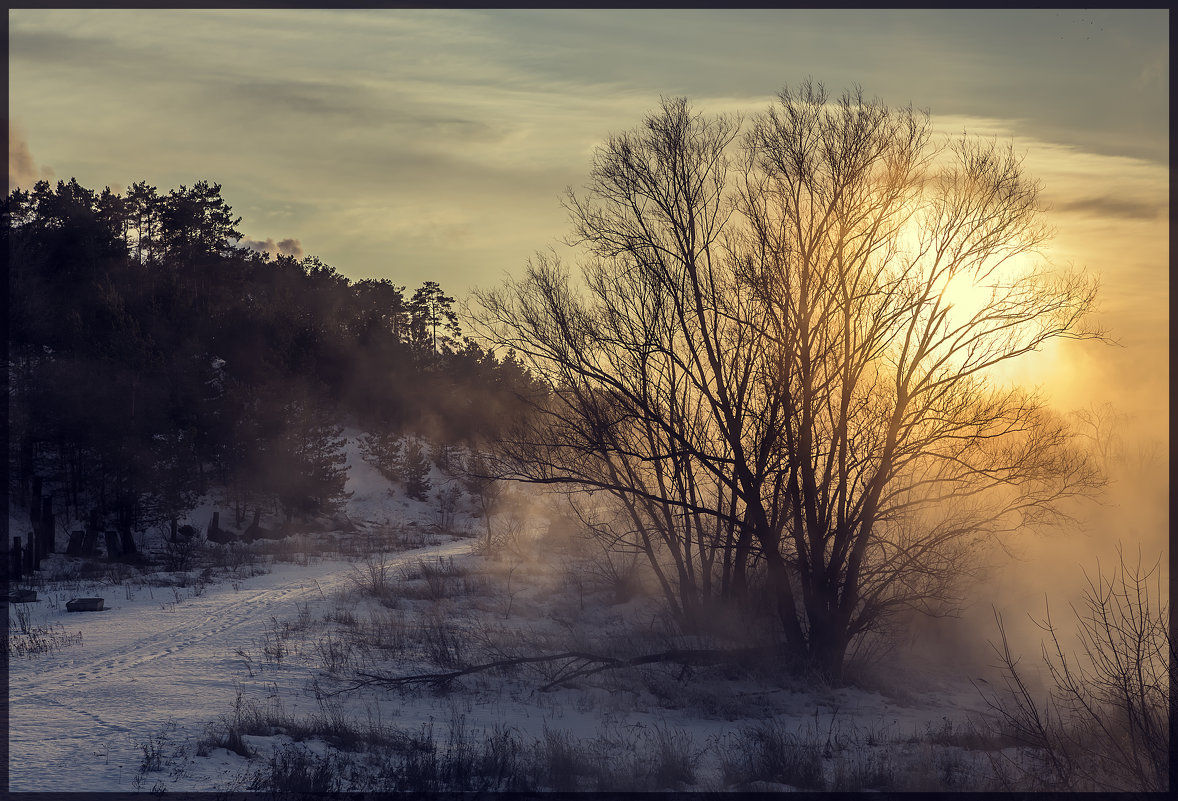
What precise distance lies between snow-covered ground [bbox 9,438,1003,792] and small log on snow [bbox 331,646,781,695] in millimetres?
238

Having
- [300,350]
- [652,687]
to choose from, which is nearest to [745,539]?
[652,687]

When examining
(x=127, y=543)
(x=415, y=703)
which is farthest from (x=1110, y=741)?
(x=127, y=543)

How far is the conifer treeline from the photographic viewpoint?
38812 mm

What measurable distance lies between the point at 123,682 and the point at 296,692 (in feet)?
7.92

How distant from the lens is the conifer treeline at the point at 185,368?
38.8 metres

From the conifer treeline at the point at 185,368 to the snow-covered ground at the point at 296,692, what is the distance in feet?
23.1

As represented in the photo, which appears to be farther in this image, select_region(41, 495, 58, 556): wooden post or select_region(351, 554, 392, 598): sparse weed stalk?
select_region(41, 495, 58, 556): wooden post

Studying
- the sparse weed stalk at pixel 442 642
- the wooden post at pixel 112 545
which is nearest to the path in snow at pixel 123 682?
the sparse weed stalk at pixel 442 642

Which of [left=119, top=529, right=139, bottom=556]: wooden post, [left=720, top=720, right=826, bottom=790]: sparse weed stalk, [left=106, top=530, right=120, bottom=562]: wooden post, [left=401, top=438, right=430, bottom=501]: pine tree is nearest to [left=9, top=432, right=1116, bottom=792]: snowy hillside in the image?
[left=720, top=720, right=826, bottom=790]: sparse weed stalk

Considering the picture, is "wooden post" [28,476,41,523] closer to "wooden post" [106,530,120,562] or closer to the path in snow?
"wooden post" [106,530,120,562]

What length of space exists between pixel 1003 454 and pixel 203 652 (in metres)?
14.9

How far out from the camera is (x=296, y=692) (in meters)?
13.4

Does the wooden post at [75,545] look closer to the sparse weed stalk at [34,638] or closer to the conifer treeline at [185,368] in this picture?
the conifer treeline at [185,368]

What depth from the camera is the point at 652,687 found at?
50.2ft
